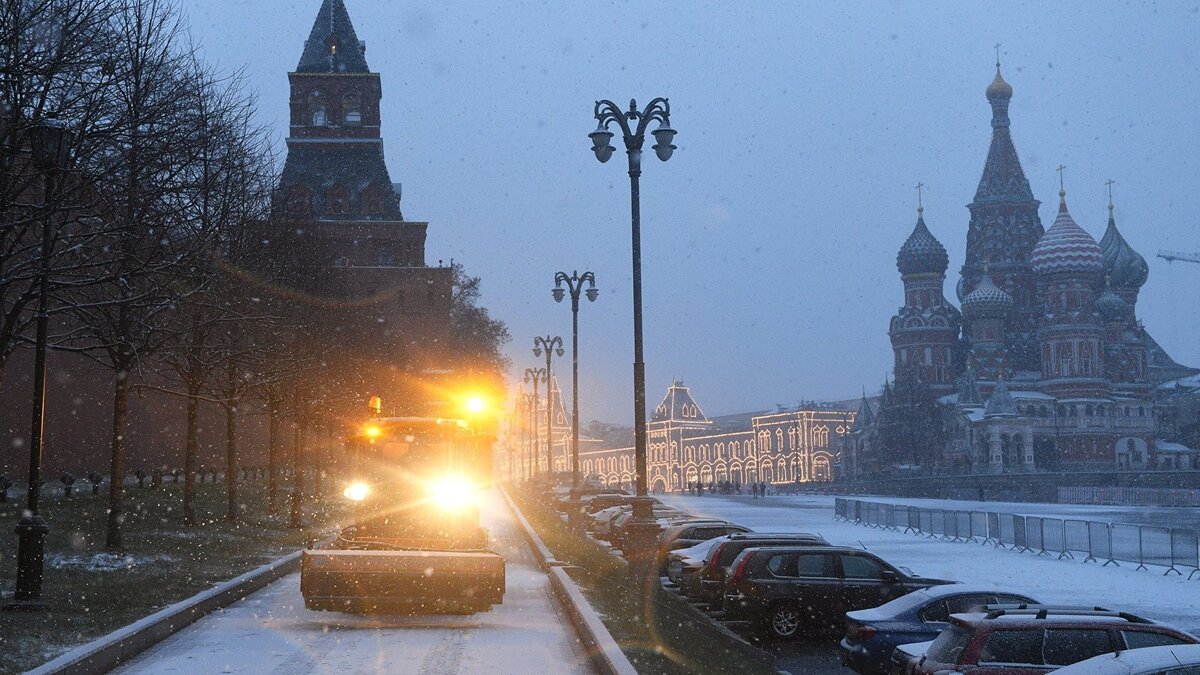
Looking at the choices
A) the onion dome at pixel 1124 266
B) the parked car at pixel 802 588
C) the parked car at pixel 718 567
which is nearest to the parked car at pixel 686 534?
the parked car at pixel 718 567

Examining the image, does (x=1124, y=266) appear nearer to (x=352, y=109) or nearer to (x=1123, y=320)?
(x=1123, y=320)

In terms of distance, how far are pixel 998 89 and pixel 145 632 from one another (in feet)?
535

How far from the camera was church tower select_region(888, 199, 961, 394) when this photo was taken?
151625 mm

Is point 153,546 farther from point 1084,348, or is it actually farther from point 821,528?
point 1084,348

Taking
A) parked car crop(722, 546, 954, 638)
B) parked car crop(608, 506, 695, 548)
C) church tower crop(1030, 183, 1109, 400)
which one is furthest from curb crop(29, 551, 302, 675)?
church tower crop(1030, 183, 1109, 400)

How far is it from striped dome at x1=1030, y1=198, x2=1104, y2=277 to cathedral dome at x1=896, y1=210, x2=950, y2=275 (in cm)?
1320

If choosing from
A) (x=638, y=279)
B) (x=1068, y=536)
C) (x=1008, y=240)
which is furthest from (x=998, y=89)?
(x=638, y=279)

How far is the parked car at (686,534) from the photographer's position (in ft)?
90.0

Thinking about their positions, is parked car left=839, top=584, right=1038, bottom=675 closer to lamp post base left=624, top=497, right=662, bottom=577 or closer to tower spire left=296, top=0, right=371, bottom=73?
lamp post base left=624, top=497, right=662, bottom=577

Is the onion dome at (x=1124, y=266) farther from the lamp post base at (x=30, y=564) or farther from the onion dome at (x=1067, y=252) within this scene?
the lamp post base at (x=30, y=564)

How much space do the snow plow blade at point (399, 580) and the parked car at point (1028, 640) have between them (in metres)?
6.73

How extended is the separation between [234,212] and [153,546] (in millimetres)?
7790

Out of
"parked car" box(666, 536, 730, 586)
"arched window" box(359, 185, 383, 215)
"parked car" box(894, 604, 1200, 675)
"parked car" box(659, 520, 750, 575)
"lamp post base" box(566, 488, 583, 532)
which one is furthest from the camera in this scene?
"arched window" box(359, 185, 383, 215)

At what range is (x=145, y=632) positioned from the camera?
14625mm
